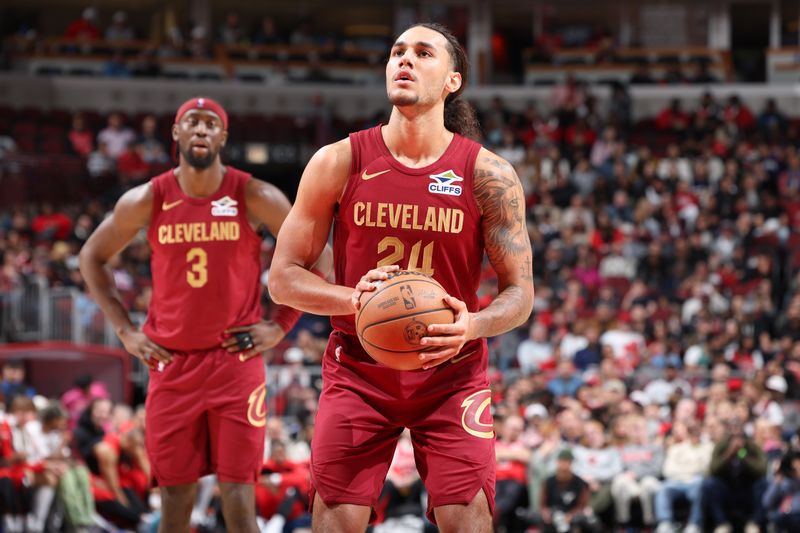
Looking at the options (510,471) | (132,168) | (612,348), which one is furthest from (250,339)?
(132,168)

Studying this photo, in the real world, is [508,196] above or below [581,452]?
above

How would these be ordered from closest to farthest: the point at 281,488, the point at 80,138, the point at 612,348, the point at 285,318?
→ the point at 285,318 → the point at 281,488 → the point at 612,348 → the point at 80,138

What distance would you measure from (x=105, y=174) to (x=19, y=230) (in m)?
2.33

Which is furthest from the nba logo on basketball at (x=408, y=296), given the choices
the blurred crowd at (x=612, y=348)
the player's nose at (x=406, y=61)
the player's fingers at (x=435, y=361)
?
the blurred crowd at (x=612, y=348)

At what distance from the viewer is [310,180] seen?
4.77 meters

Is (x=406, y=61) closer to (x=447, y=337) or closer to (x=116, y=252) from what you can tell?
(x=447, y=337)

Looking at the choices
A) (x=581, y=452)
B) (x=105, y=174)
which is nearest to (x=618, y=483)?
(x=581, y=452)

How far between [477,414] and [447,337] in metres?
0.67

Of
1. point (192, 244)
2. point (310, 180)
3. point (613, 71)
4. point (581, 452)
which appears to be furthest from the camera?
point (613, 71)

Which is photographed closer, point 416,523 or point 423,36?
point 423,36

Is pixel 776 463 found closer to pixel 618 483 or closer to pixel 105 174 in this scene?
pixel 618 483

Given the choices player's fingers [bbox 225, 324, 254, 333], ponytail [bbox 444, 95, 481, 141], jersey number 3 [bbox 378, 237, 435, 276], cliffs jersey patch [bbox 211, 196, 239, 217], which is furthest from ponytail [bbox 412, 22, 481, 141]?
player's fingers [bbox 225, 324, 254, 333]

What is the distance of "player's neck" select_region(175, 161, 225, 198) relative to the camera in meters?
6.40

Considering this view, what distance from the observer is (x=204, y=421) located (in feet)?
20.6
